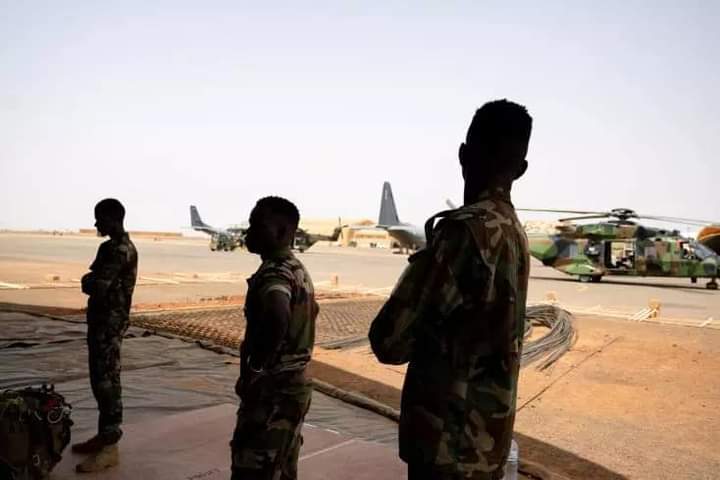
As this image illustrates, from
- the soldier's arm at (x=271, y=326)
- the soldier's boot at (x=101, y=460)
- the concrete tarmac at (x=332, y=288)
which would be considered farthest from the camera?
the concrete tarmac at (x=332, y=288)

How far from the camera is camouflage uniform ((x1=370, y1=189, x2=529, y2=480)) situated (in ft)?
5.32

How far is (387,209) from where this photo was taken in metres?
43.0

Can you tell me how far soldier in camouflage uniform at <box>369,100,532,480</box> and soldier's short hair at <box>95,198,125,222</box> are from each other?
8.38ft

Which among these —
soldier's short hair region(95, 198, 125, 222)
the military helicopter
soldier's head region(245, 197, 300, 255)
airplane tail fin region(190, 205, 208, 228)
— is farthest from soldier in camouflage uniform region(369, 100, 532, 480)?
airplane tail fin region(190, 205, 208, 228)

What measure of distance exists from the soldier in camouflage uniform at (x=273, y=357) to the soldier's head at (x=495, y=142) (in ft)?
3.07

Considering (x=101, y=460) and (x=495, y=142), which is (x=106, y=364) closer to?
(x=101, y=460)

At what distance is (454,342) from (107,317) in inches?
103

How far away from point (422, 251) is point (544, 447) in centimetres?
396

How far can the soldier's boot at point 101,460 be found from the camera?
3.45 m

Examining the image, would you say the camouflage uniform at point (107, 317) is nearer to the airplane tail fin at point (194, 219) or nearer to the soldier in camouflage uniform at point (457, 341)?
the soldier in camouflage uniform at point (457, 341)

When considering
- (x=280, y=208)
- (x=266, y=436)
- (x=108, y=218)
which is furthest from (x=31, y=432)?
(x=280, y=208)

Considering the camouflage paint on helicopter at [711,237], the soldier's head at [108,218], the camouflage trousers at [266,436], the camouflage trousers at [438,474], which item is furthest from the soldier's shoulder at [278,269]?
the camouflage paint on helicopter at [711,237]

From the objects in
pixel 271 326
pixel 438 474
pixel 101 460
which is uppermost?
pixel 271 326

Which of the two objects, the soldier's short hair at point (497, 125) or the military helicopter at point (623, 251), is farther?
the military helicopter at point (623, 251)
